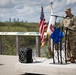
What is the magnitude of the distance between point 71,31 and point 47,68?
118cm

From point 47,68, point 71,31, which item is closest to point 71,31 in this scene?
point 71,31

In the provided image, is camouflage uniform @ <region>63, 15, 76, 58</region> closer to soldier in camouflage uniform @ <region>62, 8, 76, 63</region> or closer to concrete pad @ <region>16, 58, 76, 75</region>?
soldier in camouflage uniform @ <region>62, 8, 76, 63</region>

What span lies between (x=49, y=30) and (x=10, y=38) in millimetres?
4810

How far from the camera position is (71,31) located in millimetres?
8602

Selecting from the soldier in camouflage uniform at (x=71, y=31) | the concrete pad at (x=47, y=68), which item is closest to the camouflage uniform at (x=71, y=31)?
the soldier in camouflage uniform at (x=71, y=31)

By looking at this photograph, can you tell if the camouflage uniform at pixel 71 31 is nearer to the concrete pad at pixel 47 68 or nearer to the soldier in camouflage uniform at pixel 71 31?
the soldier in camouflage uniform at pixel 71 31

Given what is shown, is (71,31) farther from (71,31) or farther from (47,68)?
(47,68)

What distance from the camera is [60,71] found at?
8.03 metres

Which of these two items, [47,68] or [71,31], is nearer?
[47,68]

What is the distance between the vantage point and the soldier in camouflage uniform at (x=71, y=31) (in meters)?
8.54

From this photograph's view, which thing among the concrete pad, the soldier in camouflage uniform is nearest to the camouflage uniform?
the soldier in camouflage uniform

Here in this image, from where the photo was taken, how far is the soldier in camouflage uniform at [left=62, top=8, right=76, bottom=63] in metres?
8.54

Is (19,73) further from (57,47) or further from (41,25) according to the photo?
(41,25)

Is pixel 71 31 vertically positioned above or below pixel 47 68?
above
